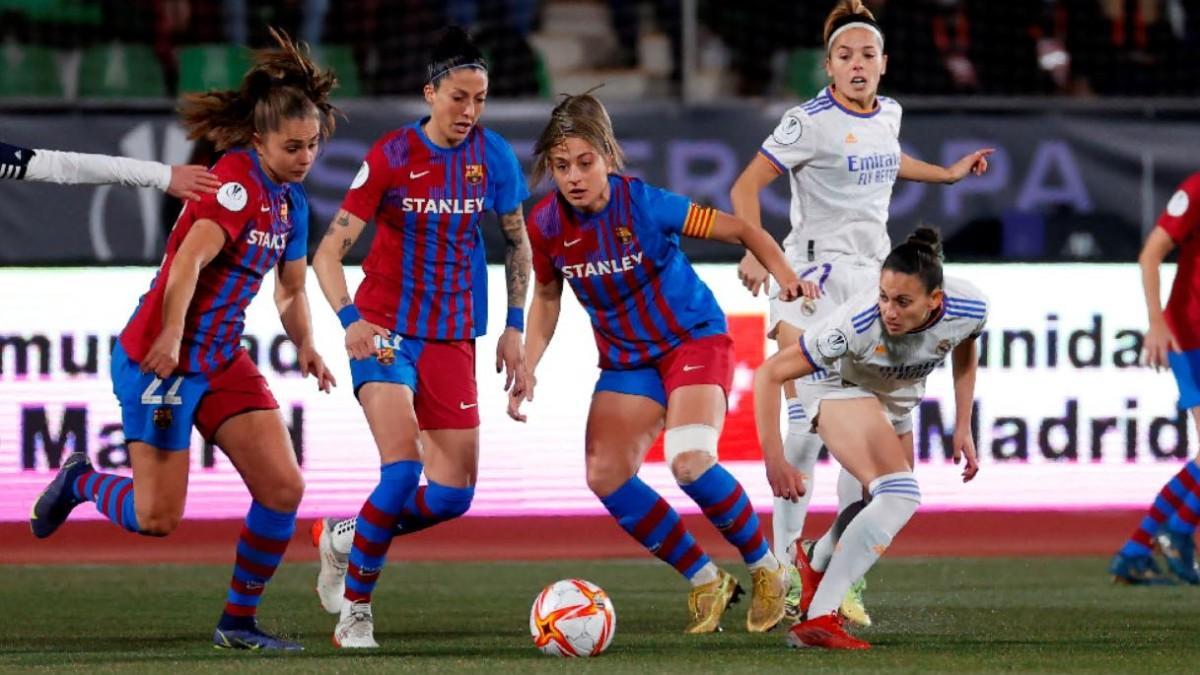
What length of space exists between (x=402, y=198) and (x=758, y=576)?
1713 mm

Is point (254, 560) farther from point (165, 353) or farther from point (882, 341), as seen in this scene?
point (882, 341)

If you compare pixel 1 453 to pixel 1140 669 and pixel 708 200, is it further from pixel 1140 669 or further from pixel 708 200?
pixel 1140 669

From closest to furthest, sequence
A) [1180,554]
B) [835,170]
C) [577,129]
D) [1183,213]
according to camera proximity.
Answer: [577,129] < [835,170] < [1183,213] < [1180,554]

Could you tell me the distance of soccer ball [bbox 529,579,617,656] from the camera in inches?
248

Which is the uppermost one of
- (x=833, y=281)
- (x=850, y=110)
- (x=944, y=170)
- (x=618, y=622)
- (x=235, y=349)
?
(x=850, y=110)

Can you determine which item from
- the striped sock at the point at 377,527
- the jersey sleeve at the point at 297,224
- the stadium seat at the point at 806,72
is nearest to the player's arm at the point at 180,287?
the jersey sleeve at the point at 297,224

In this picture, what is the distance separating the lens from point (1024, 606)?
8.09 metres

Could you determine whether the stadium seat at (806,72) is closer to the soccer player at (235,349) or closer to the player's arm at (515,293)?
the player's arm at (515,293)

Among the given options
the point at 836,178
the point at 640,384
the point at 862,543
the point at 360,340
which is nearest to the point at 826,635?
the point at 862,543

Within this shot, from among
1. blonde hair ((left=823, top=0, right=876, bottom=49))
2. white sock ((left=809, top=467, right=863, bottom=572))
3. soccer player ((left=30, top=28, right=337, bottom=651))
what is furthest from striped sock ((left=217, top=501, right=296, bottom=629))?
blonde hair ((left=823, top=0, right=876, bottom=49))

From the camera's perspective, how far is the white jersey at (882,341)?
6.52 m

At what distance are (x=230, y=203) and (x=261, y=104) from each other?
35cm

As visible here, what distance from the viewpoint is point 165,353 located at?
20.5 ft

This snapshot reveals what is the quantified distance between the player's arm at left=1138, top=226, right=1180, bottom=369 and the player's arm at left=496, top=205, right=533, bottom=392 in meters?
2.80
